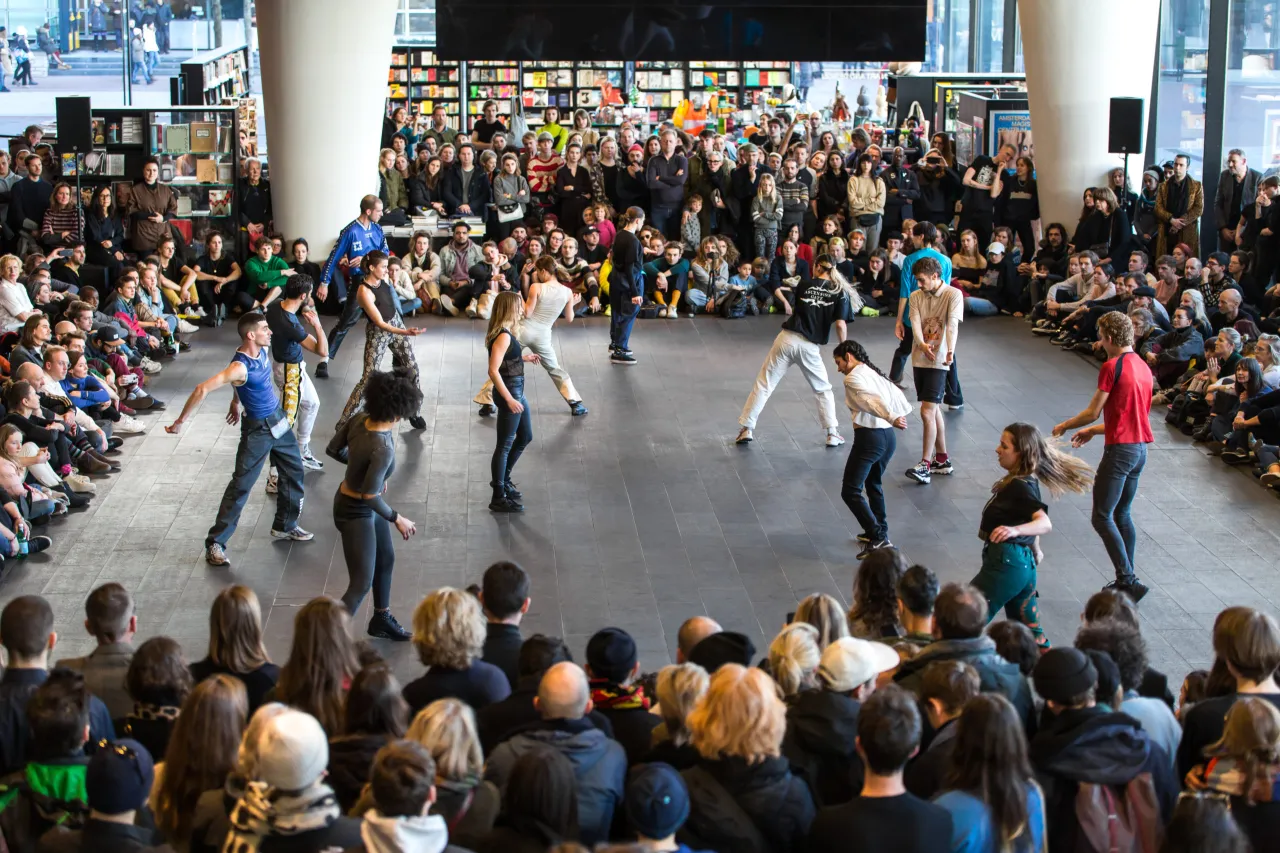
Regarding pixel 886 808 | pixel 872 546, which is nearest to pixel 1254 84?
pixel 872 546

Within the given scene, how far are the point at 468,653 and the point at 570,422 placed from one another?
726 centimetres

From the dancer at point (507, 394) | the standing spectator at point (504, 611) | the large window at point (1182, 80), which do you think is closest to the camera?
the standing spectator at point (504, 611)

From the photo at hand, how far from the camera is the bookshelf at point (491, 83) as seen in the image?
2664cm

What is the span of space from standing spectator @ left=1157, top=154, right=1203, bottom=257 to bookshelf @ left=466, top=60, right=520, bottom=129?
1264cm

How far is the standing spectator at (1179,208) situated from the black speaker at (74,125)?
36.2 ft

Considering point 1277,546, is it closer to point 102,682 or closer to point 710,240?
point 102,682

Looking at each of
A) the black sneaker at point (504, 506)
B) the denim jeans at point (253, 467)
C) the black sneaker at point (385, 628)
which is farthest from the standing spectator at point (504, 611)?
the black sneaker at point (504, 506)

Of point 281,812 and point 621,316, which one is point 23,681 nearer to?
point 281,812

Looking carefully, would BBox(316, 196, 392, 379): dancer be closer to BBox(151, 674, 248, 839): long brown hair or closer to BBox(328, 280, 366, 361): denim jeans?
BBox(328, 280, 366, 361): denim jeans

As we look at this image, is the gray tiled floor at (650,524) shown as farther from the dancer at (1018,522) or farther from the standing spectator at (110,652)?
the standing spectator at (110,652)

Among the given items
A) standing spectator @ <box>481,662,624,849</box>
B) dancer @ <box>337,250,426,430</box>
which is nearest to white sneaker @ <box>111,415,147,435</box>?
dancer @ <box>337,250,426,430</box>

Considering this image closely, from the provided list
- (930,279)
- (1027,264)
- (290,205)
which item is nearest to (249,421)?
(930,279)

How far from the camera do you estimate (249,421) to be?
369 inches

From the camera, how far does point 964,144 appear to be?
2138 centimetres
